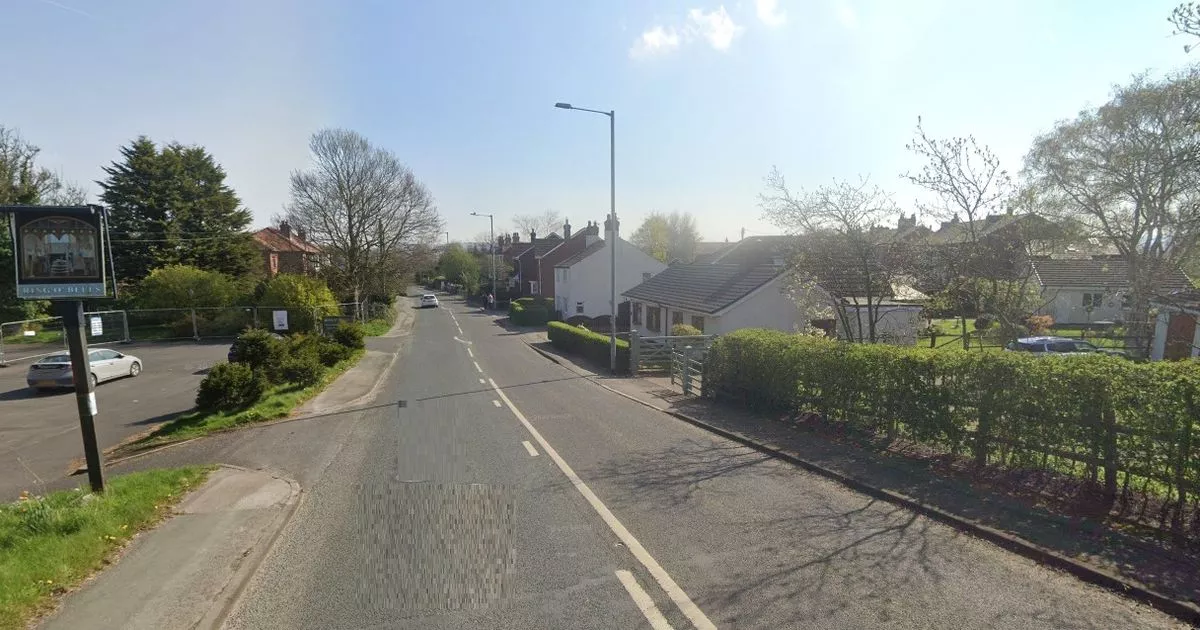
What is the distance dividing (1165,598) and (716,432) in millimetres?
6736

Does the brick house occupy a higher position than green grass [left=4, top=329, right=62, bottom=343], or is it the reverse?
the brick house

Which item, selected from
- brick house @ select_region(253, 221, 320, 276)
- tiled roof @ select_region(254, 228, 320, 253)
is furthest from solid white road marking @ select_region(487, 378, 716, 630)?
tiled roof @ select_region(254, 228, 320, 253)

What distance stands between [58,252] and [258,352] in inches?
339

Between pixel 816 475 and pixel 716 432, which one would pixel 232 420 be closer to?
pixel 716 432

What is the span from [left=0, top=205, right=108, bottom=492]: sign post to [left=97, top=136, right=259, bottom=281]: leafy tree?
4230 centimetres

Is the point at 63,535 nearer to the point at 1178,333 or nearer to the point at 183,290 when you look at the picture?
the point at 1178,333

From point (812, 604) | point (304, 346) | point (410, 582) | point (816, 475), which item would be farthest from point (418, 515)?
point (304, 346)

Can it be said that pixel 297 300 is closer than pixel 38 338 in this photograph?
No

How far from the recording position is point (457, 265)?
328 feet

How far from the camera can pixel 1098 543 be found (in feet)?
16.9

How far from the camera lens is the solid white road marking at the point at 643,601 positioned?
4.20 meters

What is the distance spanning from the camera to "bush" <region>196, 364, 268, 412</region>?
13.2 m

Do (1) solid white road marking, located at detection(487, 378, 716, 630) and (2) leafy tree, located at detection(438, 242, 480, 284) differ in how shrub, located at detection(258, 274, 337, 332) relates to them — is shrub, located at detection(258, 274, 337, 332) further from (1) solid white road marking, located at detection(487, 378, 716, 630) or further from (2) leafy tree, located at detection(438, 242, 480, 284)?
(2) leafy tree, located at detection(438, 242, 480, 284)

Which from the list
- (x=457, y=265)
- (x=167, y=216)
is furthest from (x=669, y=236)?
(x=167, y=216)
